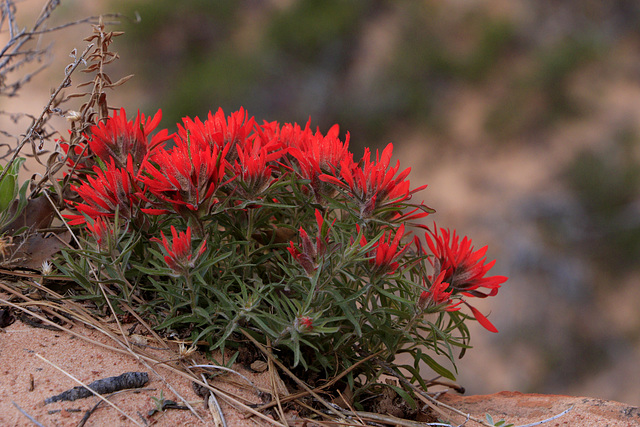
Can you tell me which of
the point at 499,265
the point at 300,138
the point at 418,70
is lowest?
the point at 300,138

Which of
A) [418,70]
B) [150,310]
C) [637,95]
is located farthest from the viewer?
[418,70]

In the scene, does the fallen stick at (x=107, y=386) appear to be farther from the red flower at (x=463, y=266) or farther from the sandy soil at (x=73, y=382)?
the red flower at (x=463, y=266)

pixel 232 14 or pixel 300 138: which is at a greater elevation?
pixel 232 14

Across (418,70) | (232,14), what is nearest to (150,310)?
(418,70)

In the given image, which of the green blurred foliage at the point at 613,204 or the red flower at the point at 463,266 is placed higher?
the green blurred foliage at the point at 613,204

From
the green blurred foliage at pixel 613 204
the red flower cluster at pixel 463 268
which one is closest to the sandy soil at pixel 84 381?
the red flower cluster at pixel 463 268

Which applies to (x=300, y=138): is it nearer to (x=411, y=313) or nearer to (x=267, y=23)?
(x=411, y=313)

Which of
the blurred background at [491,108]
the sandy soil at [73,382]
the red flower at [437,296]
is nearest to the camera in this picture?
the sandy soil at [73,382]
